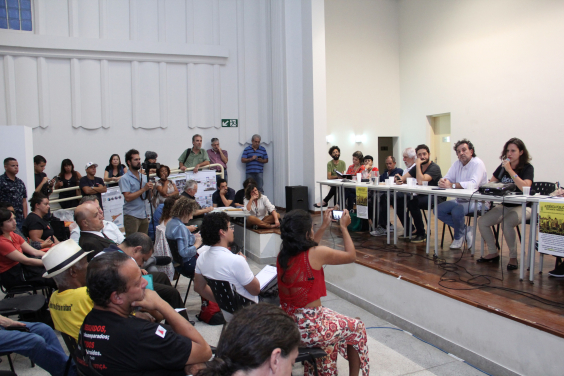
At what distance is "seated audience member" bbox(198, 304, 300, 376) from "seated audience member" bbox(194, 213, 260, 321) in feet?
5.00

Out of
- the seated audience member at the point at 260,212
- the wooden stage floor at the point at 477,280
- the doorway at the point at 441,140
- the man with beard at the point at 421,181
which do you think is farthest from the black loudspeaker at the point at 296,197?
the doorway at the point at 441,140

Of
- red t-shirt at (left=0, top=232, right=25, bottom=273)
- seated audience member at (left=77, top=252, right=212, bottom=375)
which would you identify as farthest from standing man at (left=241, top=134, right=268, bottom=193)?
seated audience member at (left=77, top=252, right=212, bottom=375)

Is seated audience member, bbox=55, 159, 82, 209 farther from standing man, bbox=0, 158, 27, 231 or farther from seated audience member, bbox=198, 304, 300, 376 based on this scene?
seated audience member, bbox=198, 304, 300, 376

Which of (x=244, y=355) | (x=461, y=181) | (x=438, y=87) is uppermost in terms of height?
(x=438, y=87)

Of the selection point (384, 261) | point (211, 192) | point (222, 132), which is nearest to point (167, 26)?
point (222, 132)

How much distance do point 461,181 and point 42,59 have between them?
7222 millimetres

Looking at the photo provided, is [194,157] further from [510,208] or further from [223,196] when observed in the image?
[510,208]

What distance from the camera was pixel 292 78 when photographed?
26.6 ft

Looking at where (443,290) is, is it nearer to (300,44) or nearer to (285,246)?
(285,246)

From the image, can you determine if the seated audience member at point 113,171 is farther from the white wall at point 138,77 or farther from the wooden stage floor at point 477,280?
the wooden stage floor at point 477,280

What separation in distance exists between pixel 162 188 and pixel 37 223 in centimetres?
220

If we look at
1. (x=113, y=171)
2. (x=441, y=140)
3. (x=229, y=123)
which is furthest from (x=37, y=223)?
(x=441, y=140)

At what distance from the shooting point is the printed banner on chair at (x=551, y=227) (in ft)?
9.60

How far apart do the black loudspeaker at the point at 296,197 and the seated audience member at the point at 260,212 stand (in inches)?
54.4
